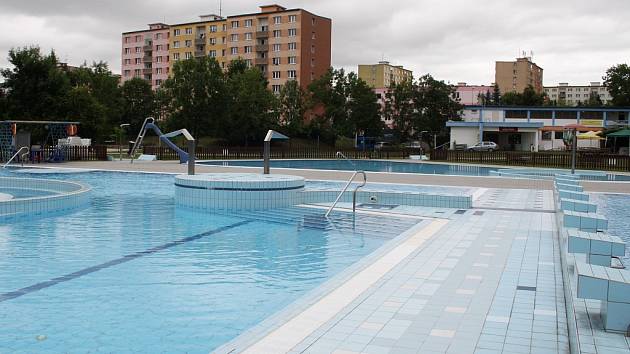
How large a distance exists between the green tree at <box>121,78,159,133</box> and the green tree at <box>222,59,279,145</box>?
16200mm

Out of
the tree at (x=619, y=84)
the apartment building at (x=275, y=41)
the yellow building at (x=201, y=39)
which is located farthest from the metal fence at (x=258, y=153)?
the yellow building at (x=201, y=39)

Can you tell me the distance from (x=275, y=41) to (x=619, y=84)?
141 feet

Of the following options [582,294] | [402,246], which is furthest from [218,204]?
[582,294]

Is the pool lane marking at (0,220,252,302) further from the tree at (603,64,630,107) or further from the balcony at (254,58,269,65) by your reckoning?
the tree at (603,64,630,107)

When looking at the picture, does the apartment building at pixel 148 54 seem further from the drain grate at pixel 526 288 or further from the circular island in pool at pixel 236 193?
the drain grate at pixel 526 288

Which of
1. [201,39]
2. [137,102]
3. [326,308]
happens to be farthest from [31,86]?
[201,39]

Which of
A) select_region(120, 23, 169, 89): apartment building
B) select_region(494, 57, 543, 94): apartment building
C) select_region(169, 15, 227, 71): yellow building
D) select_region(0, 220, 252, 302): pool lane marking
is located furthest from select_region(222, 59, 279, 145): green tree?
select_region(494, 57, 543, 94): apartment building

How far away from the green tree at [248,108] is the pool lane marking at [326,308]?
41.1 meters

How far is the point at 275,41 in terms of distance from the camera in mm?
75312

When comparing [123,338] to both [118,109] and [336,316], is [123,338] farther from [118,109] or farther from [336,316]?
[118,109]

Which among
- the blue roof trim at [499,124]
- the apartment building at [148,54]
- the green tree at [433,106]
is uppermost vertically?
the apartment building at [148,54]

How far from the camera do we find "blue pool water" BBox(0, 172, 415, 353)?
17.5ft

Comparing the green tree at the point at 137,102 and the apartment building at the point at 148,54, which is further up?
the apartment building at the point at 148,54

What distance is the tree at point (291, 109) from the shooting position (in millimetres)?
55031
